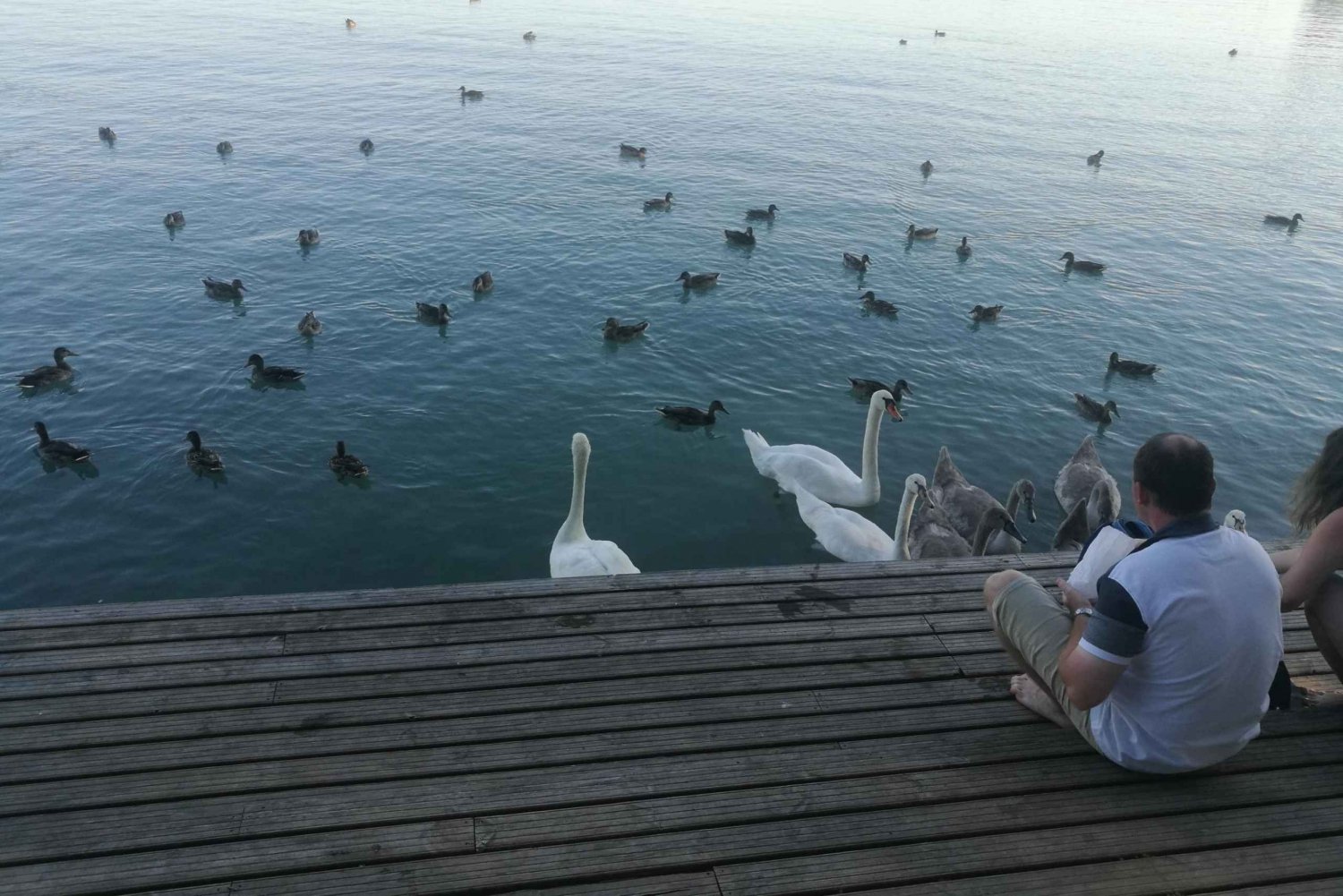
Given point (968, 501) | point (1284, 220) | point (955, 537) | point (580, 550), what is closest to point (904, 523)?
point (955, 537)

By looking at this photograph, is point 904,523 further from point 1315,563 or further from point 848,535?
point 1315,563

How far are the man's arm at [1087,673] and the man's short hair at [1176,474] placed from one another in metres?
0.67

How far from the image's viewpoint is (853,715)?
5.58m

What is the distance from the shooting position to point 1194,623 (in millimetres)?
4348

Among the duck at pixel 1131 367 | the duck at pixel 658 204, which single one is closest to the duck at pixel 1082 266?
the duck at pixel 1131 367

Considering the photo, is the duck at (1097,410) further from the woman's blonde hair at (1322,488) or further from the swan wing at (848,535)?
the woman's blonde hair at (1322,488)

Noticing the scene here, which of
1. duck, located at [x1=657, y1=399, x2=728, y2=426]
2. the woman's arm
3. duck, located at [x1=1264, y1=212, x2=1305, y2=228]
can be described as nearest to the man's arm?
the woman's arm

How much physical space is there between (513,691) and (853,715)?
2121mm

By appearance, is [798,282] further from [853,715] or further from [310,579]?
[853,715]

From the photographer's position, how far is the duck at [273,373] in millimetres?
16438

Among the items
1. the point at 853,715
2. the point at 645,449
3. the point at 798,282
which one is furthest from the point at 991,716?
the point at 798,282

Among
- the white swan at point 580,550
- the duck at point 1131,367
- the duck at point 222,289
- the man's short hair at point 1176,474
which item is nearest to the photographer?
the man's short hair at point 1176,474

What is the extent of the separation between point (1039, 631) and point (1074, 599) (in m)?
0.29

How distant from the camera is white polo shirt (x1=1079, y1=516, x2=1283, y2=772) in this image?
4.32 m
